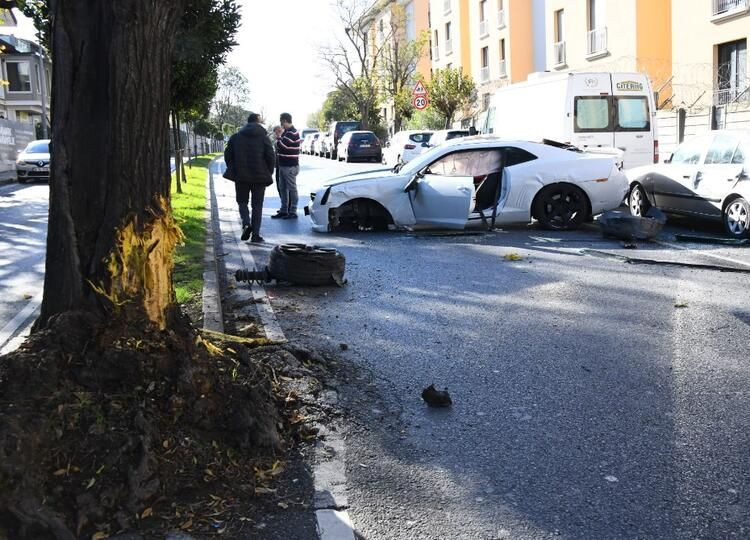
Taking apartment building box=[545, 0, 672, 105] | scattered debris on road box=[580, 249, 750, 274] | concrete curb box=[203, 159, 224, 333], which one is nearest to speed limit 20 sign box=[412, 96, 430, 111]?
apartment building box=[545, 0, 672, 105]

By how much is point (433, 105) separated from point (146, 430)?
4302 centimetres

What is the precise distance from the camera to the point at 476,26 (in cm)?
4997

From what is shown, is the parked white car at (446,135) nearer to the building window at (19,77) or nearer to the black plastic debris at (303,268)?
the black plastic debris at (303,268)

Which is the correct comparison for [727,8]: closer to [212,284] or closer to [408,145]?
[408,145]

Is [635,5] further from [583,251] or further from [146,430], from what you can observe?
[146,430]

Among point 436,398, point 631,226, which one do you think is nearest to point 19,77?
point 631,226

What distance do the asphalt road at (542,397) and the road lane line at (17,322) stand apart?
2205mm

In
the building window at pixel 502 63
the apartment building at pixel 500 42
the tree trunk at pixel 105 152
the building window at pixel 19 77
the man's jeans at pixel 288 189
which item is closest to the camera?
the tree trunk at pixel 105 152

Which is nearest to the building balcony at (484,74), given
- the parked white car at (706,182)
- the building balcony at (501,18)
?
the building balcony at (501,18)

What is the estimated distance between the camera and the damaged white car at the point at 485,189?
1249cm

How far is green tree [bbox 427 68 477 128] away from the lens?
4434cm

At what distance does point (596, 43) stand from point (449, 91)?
475 inches

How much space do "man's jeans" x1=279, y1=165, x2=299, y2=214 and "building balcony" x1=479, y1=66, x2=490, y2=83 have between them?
35403 mm

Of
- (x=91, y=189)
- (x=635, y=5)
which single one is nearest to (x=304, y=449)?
(x=91, y=189)
